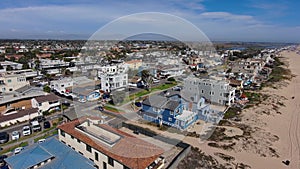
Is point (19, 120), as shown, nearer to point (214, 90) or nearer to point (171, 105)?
point (171, 105)

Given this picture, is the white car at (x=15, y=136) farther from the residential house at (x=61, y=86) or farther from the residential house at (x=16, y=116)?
the residential house at (x=61, y=86)

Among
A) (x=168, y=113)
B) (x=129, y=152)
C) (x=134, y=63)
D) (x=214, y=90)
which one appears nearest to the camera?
(x=129, y=152)

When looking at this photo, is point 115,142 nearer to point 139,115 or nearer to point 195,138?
point 195,138

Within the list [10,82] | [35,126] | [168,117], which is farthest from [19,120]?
[168,117]

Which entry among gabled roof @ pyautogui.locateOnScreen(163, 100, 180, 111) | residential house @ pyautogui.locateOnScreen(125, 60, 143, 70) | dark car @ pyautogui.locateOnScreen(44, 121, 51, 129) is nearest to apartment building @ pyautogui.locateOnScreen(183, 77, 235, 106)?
gabled roof @ pyautogui.locateOnScreen(163, 100, 180, 111)

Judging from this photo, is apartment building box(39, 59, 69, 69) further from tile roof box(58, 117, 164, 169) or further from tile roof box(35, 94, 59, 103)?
tile roof box(58, 117, 164, 169)

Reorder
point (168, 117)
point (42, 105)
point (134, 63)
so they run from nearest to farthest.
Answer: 1. point (168, 117)
2. point (42, 105)
3. point (134, 63)

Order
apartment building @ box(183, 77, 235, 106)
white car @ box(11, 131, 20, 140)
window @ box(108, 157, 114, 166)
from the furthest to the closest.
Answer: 1. apartment building @ box(183, 77, 235, 106)
2. white car @ box(11, 131, 20, 140)
3. window @ box(108, 157, 114, 166)

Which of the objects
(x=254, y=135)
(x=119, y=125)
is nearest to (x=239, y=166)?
(x=254, y=135)
